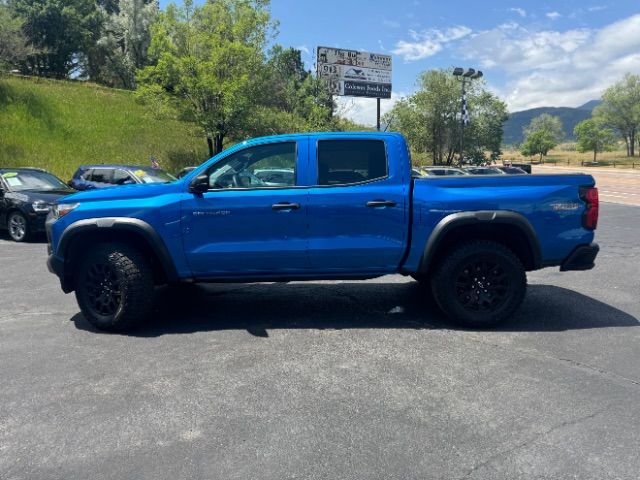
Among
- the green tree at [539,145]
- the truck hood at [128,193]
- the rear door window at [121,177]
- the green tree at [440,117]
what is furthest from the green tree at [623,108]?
the truck hood at [128,193]

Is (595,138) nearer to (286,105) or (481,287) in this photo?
(286,105)

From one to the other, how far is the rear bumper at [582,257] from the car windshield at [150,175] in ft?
32.0

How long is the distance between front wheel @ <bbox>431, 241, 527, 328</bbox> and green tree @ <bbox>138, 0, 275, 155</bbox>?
19654mm

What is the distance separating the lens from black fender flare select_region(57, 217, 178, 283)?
4496mm

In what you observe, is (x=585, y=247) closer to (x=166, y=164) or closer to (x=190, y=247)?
(x=190, y=247)

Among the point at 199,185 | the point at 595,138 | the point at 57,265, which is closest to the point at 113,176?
the point at 57,265

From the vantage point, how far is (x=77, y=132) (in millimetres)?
26891

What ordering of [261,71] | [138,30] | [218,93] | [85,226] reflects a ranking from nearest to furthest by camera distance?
[85,226], [218,93], [261,71], [138,30]

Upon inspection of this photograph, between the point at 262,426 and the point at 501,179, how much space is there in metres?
3.20

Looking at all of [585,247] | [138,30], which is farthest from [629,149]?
[585,247]

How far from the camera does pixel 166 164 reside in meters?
28.1

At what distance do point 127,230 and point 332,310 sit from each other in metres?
2.30

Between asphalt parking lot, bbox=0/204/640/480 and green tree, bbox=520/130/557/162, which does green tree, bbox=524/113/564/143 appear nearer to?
green tree, bbox=520/130/557/162

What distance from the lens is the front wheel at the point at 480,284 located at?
180 inches
